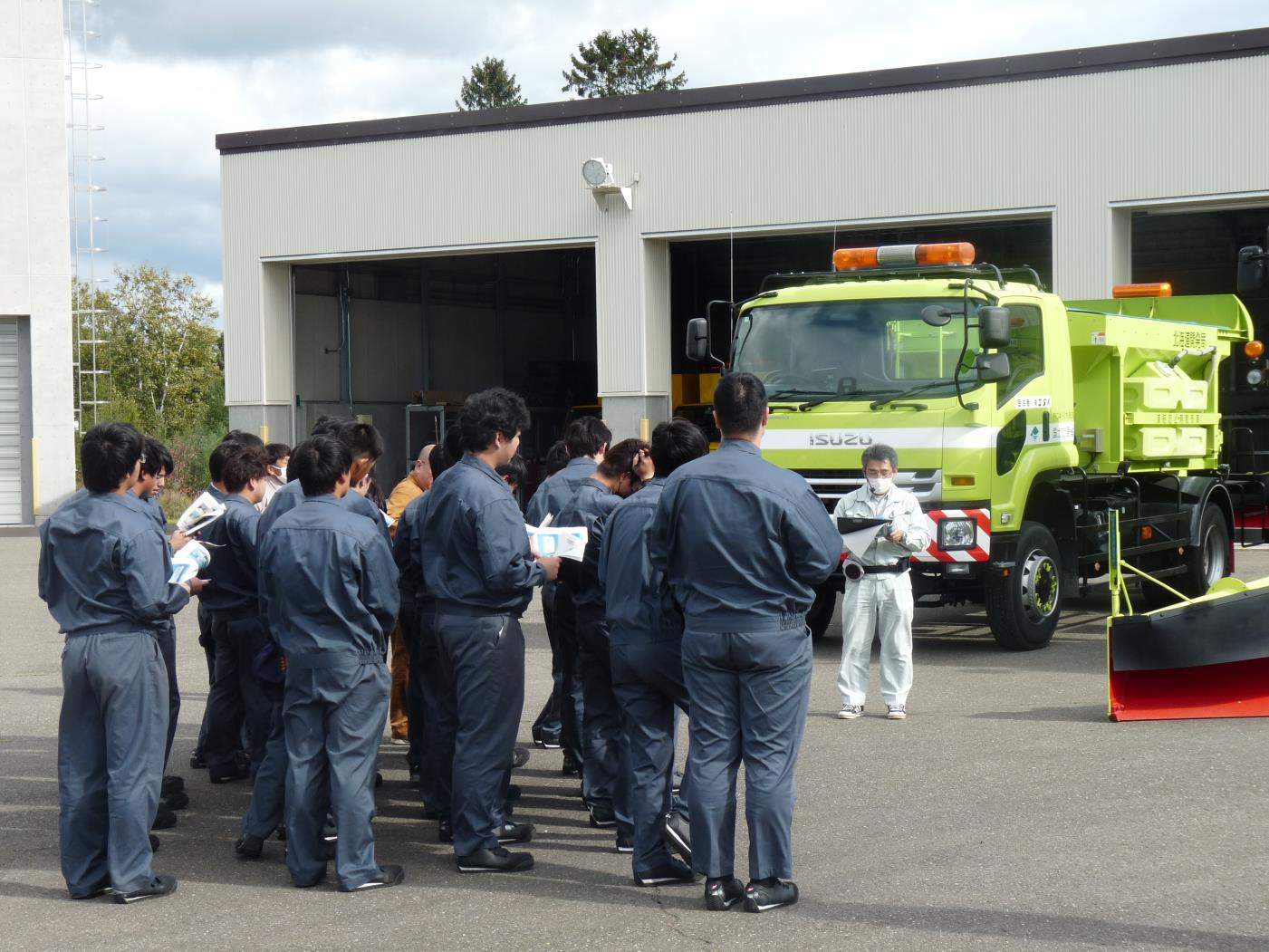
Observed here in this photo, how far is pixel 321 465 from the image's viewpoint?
6184mm

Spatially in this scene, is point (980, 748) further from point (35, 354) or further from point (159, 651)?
point (35, 354)

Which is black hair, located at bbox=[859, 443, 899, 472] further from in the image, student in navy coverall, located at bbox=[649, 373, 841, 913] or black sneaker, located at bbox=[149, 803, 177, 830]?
black sneaker, located at bbox=[149, 803, 177, 830]

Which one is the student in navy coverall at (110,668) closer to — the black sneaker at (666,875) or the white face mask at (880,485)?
the black sneaker at (666,875)

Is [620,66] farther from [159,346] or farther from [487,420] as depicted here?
[487,420]

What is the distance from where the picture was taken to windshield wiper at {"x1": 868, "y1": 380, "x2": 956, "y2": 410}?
1180cm

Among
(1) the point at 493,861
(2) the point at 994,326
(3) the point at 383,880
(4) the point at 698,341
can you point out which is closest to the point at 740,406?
(1) the point at 493,861

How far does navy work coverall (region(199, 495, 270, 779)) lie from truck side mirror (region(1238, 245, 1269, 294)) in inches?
336

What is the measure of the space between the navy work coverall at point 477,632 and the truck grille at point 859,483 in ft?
18.0

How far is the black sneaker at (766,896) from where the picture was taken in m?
5.71

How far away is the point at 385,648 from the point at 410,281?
2950 cm

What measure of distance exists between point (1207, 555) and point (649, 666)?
1041cm

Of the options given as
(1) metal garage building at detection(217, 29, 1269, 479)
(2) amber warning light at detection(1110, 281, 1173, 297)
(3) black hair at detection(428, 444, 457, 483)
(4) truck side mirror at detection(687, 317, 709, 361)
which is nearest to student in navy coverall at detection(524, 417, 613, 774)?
(3) black hair at detection(428, 444, 457, 483)

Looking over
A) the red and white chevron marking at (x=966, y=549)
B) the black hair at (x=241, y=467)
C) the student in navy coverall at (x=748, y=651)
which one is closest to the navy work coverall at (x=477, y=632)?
the student in navy coverall at (x=748, y=651)

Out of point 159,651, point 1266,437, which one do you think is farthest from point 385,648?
point 1266,437
